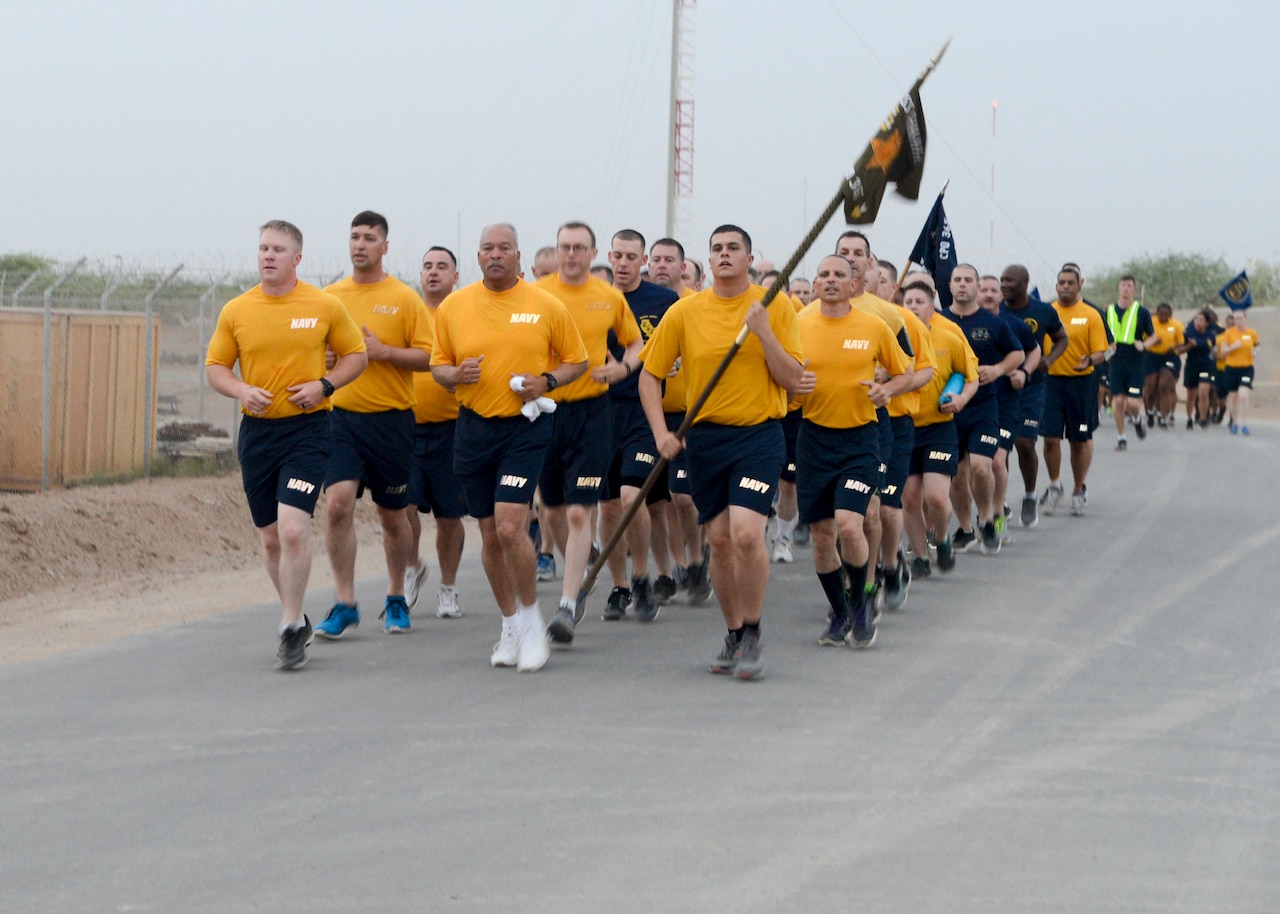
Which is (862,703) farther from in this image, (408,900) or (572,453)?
(408,900)

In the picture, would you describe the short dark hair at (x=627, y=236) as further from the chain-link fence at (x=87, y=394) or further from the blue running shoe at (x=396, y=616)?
the chain-link fence at (x=87, y=394)

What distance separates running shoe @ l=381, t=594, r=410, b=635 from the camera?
929 centimetres

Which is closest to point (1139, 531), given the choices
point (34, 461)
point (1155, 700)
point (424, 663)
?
point (1155, 700)

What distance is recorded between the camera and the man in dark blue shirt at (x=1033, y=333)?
1384cm

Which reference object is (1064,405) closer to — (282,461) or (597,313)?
(597,313)

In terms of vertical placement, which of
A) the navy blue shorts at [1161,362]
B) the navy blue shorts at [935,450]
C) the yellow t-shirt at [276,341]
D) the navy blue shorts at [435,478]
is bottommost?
the navy blue shorts at [435,478]

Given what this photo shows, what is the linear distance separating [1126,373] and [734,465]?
1643 cm

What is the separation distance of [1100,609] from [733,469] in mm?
3366

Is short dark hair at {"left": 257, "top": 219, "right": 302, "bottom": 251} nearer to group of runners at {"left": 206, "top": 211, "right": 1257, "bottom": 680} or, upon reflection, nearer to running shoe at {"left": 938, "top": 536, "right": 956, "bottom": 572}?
group of runners at {"left": 206, "top": 211, "right": 1257, "bottom": 680}

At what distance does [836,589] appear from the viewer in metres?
Result: 8.83

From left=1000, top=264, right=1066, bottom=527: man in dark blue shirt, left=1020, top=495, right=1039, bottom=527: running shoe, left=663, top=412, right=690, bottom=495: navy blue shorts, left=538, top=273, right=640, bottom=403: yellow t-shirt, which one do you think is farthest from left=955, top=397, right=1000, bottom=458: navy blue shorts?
left=538, top=273, right=640, bottom=403: yellow t-shirt

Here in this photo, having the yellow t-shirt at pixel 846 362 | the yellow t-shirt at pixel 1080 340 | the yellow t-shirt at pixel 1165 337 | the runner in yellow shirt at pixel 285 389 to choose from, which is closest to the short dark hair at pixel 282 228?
the runner in yellow shirt at pixel 285 389

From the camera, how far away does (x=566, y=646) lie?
8.84 m

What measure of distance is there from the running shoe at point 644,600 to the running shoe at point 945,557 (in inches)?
103
